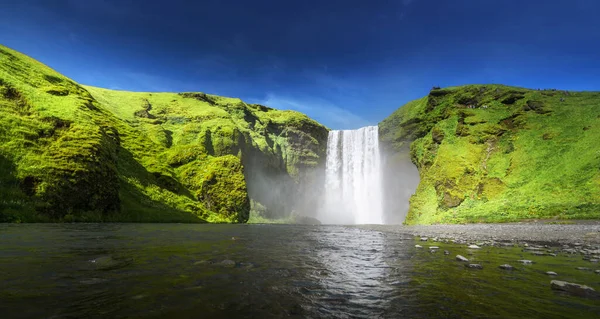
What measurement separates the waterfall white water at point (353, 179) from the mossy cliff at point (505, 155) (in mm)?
15094

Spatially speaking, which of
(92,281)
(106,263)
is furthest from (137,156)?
(92,281)

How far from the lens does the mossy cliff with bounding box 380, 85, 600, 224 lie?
3441 centimetres

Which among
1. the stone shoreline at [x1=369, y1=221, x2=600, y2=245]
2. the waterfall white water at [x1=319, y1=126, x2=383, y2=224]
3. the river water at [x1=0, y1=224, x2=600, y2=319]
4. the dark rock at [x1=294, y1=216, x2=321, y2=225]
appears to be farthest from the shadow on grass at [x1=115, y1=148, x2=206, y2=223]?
the waterfall white water at [x1=319, y1=126, x2=383, y2=224]

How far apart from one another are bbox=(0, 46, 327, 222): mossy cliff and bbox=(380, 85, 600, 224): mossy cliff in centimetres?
3484

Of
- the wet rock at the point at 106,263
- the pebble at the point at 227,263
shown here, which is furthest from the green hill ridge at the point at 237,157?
the pebble at the point at 227,263

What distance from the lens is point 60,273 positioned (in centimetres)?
486

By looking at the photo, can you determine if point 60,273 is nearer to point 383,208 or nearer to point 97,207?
point 97,207

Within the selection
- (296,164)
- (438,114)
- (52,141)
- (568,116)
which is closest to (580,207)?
(568,116)

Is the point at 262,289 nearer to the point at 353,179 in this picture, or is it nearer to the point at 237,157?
the point at 237,157

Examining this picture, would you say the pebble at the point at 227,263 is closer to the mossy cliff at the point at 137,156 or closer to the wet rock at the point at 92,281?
the wet rock at the point at 92,281

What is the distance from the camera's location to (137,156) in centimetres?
4369

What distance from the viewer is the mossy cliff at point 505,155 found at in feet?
113

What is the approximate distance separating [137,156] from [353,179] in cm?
5511

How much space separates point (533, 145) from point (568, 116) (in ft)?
26.8
